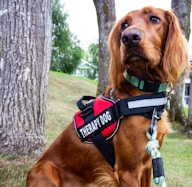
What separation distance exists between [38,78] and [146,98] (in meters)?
1.63

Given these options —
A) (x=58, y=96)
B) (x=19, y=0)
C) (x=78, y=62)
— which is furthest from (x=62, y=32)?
(x=19, y=0)

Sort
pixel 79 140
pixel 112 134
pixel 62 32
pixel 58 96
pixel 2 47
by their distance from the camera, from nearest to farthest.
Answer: pixel 112 134 < pixel 79 140 < pixel 2 47 < pixel 58 96 < pixel 62 32

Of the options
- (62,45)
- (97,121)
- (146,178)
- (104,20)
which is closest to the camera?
(97,121)

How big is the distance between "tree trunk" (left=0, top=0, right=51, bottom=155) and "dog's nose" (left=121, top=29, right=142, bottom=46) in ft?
5.60

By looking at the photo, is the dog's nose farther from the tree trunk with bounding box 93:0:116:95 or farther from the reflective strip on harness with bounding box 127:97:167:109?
the tree trunk with bounding box 93:0:116:95

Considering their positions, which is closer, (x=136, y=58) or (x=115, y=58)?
(x=136, y=58)

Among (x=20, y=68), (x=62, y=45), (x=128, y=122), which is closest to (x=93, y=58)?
(x=62, y=45)

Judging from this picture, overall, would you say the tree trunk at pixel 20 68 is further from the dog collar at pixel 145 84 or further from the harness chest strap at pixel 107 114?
the dog collar at pixel 145 84

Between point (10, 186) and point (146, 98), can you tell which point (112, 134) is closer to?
point (146, 98)

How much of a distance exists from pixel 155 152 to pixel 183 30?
8.00 m

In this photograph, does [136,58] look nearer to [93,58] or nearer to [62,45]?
[62,45]

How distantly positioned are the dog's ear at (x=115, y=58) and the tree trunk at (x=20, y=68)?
1.24 meters

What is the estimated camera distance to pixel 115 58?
9.59ft

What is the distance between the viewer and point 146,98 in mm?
2807
